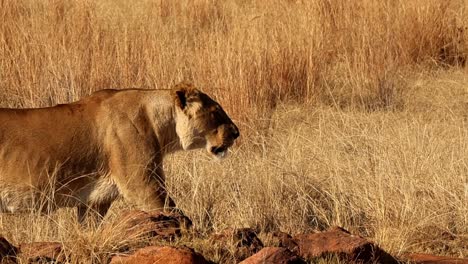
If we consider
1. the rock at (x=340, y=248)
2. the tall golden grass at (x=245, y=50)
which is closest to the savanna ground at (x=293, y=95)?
the tall golden grass at (x=245, y=50)

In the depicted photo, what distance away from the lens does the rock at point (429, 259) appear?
474 centimetres

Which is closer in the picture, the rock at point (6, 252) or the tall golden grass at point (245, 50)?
the rock at point (6, 252)

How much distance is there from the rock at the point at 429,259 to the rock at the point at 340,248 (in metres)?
0.23

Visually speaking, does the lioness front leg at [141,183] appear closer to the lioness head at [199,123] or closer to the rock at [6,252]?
the lioness head at [199,123]

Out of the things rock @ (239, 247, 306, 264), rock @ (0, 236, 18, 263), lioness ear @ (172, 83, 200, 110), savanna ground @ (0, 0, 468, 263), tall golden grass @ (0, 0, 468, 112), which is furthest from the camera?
tall golden grass @ (0, 0, 468, 112)

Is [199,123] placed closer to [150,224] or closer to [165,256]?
[150,224]

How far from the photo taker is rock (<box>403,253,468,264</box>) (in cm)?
474

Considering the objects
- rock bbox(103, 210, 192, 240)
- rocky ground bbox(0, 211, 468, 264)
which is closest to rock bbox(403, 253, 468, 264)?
rocky ground bbox(0, 211, 468, 264)

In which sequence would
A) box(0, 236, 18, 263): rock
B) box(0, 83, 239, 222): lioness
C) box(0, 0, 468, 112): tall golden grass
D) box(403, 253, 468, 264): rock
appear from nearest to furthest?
box(0, 236, 18, 263): rock < box(403, 253, 468, 264): rock < box(0, 83, 239, 222): lioness < box(0, 0, 468, 112): tall golden grass

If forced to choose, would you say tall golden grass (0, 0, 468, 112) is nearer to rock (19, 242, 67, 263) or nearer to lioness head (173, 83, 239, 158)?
lioness head (173, 83, 239, 158)

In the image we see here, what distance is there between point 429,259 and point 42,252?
71.3 inches

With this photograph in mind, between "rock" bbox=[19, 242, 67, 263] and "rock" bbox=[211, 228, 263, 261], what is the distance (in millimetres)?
670

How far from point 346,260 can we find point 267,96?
13.9 feet

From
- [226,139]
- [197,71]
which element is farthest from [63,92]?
[226,139]
